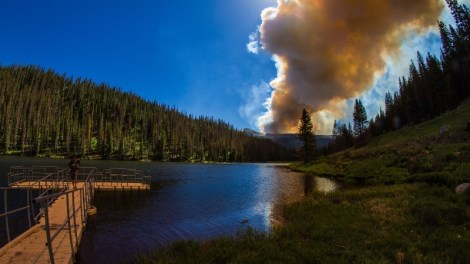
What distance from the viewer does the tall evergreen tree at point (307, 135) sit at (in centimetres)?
9025

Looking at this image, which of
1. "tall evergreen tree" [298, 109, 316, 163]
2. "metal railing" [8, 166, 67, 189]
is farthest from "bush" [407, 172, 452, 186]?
"tall evergreen tree" [298, 109, 316, 163]

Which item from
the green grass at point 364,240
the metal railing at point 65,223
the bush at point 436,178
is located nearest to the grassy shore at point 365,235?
the green grass at point 364,240

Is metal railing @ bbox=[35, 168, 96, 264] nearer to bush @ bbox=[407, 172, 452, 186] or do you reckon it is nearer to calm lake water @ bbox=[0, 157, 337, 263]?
calm lake water @ bbox=[0, 157, 337, 263]

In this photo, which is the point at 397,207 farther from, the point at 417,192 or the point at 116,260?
the point at 116,260

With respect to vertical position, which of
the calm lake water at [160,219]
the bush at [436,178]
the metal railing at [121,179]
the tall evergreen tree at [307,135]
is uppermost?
the tall evergreen tree at [307,135]

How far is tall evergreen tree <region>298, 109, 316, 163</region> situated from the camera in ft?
296

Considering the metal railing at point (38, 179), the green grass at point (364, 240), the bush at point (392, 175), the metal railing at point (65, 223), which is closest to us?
the metal railing at point (65, 223)

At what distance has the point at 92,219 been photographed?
898 inches

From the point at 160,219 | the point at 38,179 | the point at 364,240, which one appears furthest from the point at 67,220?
the point at 38,179

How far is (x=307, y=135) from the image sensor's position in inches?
3565

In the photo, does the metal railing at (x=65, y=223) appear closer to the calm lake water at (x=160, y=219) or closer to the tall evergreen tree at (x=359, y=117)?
the calm lake water at (x=160, y=219)

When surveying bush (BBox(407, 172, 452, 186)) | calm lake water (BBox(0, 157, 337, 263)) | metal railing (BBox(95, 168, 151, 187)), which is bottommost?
calm lake water (BBox(0, 157, 337, 263))

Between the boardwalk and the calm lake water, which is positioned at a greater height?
the boardwalk

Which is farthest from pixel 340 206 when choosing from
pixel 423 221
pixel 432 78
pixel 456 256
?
pixel 432 78
